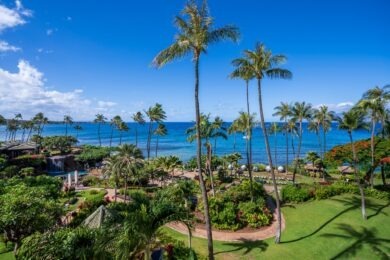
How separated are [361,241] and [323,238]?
2697 mm

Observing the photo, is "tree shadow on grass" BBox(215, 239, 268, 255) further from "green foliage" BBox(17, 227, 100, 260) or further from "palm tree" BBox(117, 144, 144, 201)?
"palm tree" BBox(117, 144, 144, 201)

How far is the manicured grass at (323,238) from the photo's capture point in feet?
65.9

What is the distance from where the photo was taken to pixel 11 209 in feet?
50.0

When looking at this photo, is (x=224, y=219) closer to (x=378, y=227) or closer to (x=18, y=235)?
(x=378, y=227)

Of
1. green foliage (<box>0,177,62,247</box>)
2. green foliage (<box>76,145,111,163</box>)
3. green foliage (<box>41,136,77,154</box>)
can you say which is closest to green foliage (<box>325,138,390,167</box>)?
green foliage (<box>0,177,62,247</box>)

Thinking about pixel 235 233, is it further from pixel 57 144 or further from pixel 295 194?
pixel 57 144

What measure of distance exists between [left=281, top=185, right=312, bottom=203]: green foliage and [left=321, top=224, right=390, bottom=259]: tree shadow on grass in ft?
21.5

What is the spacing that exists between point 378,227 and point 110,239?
23.0 metres

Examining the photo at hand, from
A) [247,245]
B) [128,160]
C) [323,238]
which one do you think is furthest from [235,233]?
[128,160]

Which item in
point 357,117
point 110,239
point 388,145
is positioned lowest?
point 110,239

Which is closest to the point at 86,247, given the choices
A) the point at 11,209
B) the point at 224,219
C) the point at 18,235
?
the point at 11,209

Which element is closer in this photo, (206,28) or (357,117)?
(206,28)

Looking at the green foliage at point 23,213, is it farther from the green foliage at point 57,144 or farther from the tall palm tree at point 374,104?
the green foliage at point 57,144

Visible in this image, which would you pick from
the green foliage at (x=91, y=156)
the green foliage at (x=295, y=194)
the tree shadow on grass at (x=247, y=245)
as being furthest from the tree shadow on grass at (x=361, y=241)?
the green foliage at (x=91, y=156)
